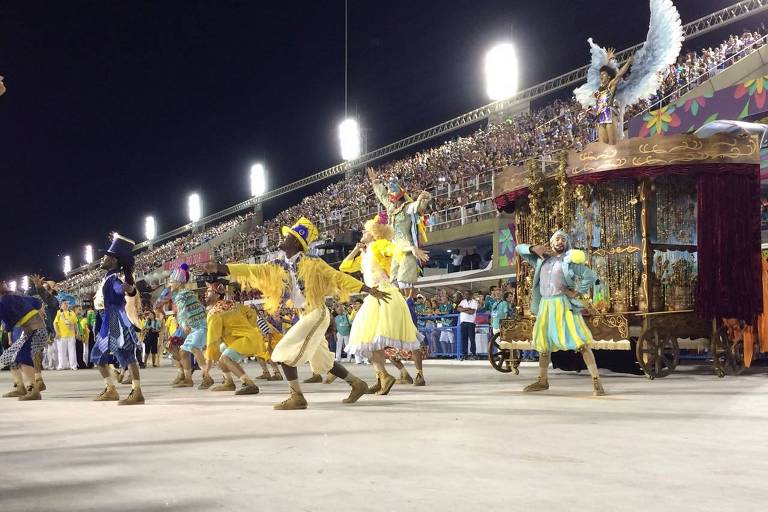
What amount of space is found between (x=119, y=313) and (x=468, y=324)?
11287mm

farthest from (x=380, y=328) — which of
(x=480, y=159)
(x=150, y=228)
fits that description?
(x=150, y=228)

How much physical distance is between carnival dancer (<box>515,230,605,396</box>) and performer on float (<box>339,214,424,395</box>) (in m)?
1.50

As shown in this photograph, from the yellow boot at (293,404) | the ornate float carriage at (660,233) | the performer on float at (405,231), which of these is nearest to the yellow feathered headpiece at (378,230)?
the performer on float at (405,231)

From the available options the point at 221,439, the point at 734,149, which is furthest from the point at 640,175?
the point at 221,439

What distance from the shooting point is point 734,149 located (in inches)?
431

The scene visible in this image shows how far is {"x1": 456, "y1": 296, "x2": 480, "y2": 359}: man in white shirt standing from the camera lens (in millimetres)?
19016

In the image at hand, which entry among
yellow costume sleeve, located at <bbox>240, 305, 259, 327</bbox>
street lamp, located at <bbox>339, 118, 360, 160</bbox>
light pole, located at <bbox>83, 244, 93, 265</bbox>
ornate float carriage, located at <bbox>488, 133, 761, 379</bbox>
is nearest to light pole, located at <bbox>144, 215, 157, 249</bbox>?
light pole, located at <bbox>83, 244, 93, 265</bbox>

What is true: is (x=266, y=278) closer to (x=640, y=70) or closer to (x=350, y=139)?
(x=640, y=70)

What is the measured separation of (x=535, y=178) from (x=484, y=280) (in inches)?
444

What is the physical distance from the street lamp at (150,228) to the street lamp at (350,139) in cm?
4876

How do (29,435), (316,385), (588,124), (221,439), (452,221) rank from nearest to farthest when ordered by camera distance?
(221,439)
(29,435)
(316,385)
(588,124)
(452,221)

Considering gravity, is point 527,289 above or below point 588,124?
below

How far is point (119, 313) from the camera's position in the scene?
30.6ft

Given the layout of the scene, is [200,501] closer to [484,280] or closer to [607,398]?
[607,398]
